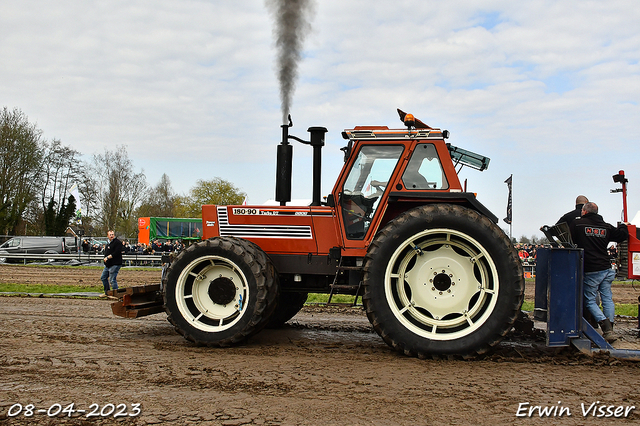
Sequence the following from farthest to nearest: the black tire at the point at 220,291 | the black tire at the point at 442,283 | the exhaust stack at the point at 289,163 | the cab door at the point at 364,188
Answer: the exhaust stack at the point at 289,163
the cab door at the point at 364,188
the black tire at the point at 220,291
the black tire at the point at 442,283

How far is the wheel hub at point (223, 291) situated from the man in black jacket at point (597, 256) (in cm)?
407

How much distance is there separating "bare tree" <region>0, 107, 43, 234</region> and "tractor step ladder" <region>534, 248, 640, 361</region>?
124 feet

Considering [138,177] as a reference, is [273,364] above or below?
below

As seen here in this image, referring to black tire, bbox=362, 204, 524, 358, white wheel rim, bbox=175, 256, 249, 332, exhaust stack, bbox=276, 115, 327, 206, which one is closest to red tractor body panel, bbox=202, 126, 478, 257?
exhaust stack, bbox=276, 115, 327, 206

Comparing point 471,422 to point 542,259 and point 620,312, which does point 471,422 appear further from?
point 620,312

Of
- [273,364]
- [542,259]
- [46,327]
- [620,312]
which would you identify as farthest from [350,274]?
[620,312]

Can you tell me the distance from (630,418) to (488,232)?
1.97 meters

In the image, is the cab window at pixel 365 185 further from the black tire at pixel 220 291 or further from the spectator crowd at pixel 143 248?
the spectator crowd at pixel 143 248

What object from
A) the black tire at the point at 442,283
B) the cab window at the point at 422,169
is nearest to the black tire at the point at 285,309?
the black tire at the point at 442,283

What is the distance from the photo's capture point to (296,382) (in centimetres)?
417

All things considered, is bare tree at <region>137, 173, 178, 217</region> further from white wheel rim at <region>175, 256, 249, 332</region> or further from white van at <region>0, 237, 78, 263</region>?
white wheel rim at <region>175, 256, 249, 332</region>

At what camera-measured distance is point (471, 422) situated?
3307mm

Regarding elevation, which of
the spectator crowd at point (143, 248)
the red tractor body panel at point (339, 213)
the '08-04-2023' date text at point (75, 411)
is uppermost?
the red tractor body panel at point (339, 213)

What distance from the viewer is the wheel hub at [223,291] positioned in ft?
18.2
